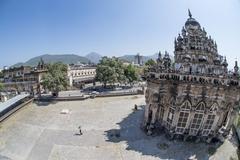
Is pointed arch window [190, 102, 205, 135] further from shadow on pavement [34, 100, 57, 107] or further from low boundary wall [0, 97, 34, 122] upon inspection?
shadow on pavement [34, 100, 57, 107]

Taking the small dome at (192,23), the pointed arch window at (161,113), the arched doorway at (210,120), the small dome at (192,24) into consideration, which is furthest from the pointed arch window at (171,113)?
the small dome at (192,23)

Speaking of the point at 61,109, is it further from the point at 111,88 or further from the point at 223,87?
the point at 223,87

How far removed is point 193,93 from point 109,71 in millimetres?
32360

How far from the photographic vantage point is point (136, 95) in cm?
5459

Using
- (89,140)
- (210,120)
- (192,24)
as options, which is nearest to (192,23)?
(192,24)

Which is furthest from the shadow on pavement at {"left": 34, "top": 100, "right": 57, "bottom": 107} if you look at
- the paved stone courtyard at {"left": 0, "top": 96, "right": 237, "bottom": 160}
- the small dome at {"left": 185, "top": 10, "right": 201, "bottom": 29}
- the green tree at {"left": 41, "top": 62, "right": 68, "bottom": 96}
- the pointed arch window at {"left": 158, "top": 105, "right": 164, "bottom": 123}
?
the small dome at {"left": 185, "top": 10, "right": 201, "bottom": 29}

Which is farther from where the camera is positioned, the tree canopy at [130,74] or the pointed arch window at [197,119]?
the tree canopy at [130,74]

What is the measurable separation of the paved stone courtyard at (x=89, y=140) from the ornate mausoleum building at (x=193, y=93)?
6.70 feet

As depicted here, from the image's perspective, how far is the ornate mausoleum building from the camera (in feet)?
95.2

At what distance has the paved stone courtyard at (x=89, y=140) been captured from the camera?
25984mm

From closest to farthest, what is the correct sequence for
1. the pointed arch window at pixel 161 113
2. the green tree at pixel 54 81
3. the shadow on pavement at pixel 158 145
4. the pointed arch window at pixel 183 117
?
the shadow on pavement at pixel 158 145 < the pointed arch window at pixel 183 117 < the pointed arch window at pixel 161 113 < the green tree at pixel 54 81

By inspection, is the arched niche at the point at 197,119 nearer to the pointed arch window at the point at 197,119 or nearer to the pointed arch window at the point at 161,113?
the pointed arch window at the point at 197,119

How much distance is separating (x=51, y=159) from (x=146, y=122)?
13600 mm

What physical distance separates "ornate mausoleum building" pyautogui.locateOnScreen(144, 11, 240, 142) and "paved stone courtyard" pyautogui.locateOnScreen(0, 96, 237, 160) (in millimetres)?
2042
